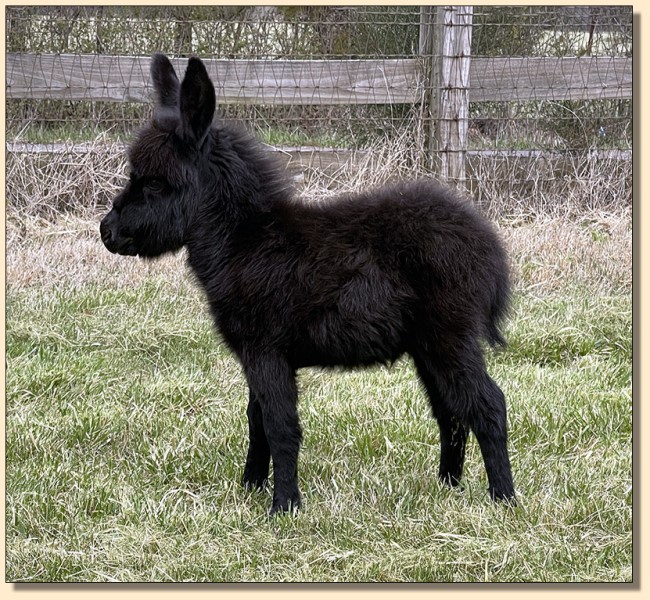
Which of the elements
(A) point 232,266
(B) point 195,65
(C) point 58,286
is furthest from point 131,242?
(C) point 58,286

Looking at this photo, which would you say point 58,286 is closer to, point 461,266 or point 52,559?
point 52,559

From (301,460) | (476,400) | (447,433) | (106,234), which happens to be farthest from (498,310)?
(106,234)

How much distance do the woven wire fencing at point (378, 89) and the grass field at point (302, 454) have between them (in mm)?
1529

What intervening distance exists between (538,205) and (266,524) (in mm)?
5799

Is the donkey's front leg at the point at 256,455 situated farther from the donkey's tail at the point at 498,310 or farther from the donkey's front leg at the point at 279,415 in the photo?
the donkey's tail at the point at 498,310

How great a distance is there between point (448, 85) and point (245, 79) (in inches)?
80.5

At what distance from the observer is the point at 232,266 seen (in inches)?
166

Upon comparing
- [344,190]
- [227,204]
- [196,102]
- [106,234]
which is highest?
[196,102]

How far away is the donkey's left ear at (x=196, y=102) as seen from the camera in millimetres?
3891

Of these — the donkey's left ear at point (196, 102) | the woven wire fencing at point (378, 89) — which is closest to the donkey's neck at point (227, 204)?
the donkey's left ear at point (196, 102)

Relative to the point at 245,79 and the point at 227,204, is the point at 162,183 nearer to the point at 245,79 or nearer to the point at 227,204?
the point at 227,204

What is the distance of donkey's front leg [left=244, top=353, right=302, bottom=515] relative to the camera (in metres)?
4.13

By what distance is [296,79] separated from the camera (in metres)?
9.00

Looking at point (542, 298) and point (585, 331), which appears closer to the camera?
point (585, 331)
